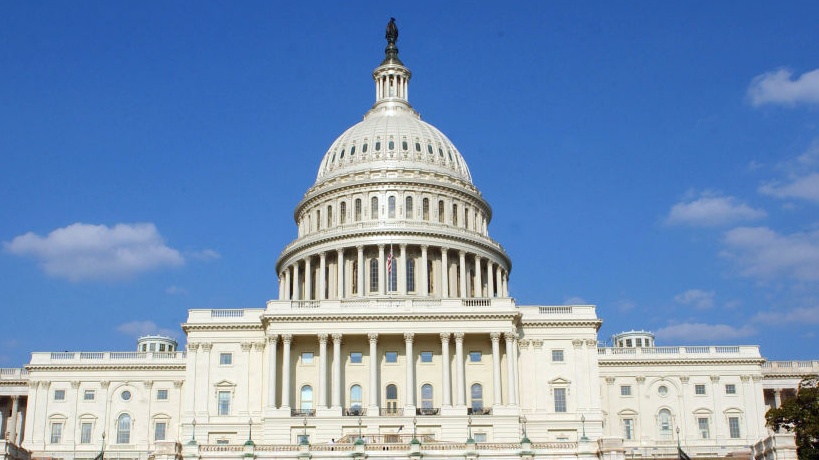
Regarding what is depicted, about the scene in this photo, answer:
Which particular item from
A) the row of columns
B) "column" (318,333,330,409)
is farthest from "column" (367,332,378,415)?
"column" (318,333,330,409)

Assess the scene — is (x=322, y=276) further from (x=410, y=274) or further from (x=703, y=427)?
(x=703, y=427)

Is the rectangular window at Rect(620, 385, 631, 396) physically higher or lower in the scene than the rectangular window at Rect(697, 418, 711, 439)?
higher

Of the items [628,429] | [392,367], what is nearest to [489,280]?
[628,429]

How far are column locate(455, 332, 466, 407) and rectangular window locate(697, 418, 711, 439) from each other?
2540 centimetres

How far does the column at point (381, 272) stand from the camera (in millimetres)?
102250

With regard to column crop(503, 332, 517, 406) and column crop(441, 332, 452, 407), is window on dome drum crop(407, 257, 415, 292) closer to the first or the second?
column crop(441, 332, 452, 407)

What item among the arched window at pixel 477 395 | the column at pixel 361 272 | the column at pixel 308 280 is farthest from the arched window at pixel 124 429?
the arched window at pixel 477 395

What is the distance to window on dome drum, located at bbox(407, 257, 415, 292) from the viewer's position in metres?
104

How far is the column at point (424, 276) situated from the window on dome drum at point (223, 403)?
75.6 feet

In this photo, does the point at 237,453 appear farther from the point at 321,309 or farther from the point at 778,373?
the point at 778,373

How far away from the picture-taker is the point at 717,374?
322 feet

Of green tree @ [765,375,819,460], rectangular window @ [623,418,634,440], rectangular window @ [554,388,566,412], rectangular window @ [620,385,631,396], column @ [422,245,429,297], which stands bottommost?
green tree @ [765,375,819,460]

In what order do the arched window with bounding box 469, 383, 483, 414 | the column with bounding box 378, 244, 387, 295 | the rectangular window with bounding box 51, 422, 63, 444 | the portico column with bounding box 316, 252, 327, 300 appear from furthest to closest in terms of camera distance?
the portico column with bounding box 316, 252, 327, 300, the column with bounding box 378, 244, 387, 295, the rectangular window with bounding box 51, 422, 63, 444, the arched window with bounding box 469, 383, 483, 414

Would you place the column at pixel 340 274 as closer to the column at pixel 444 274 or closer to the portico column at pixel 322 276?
the portico column at pixel 322 276
